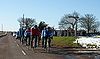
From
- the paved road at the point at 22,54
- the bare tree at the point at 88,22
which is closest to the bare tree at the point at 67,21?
the bare tree at the point at 88,22

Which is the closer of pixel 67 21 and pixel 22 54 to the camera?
pixel 22 54

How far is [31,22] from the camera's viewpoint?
157m

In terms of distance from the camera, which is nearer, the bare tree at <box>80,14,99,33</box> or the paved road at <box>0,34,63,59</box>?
the paved road at <box>0,34,63,59</box>

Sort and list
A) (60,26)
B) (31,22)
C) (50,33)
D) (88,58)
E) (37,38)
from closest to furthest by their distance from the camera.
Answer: (88,58), (50,33), (37,38), (60,26), (31,22)

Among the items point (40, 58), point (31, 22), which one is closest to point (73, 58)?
point (40, 58)

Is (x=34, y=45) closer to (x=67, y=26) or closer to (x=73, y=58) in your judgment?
(x=73, y=58)

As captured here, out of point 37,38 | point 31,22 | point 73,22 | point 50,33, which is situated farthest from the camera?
point 31,22

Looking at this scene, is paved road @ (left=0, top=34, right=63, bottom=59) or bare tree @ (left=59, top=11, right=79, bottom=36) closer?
paved road @ (left=0, top=34, right=63, bottom=59)

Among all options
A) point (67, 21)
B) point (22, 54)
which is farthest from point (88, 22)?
point (22, 54)

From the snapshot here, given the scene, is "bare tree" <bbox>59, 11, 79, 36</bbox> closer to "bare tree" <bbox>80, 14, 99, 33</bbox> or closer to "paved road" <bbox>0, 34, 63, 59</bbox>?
"bare tree" <bbox>80, 14, 99, 33</bbox>

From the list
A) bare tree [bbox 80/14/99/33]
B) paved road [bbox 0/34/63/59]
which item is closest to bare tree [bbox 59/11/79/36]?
bare tree [bbox 80/14/99/33]

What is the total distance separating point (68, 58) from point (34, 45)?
31.3 feet

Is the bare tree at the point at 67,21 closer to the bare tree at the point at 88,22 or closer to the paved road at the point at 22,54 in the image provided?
the bare tree at the point at 88,22

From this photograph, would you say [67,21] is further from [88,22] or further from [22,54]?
[22,54]
